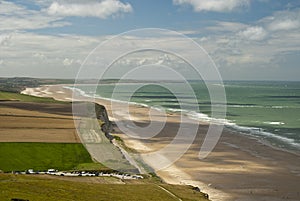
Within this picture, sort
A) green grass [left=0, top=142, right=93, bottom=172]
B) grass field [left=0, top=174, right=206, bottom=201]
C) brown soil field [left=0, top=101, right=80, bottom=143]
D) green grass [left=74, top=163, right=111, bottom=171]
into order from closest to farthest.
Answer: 1. grass field [left=0, top=174, right=206, bottom=201]
2. green grass [left=74, top=163, right=111, bottom=171]
3. green grass [left=0, top=142, right=93, bottom=172]
4. brown soil field [left=0, top=101, right=80, bottom=143]

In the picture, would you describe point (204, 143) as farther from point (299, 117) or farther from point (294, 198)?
point (299, 117)

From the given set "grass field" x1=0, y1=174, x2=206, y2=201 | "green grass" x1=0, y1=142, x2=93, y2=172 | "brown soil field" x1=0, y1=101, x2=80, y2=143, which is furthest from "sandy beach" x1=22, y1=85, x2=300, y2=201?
"brown soil field" x1=0, y1=101, x2=80, y2=143

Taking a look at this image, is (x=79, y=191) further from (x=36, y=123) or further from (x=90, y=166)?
(x=36, y=123)

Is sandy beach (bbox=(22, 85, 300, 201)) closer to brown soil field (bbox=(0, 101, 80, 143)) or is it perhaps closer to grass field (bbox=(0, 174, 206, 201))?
grass field (bbox=(0, 174, 206, 201))

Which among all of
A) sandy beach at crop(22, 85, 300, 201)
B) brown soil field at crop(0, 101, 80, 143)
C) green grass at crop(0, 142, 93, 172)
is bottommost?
sandy beach at crop(22, 85, 300, 201)

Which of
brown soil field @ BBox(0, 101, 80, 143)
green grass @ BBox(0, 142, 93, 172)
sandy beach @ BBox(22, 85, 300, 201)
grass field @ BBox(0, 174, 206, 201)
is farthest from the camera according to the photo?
brown soil field @ BBox(0, 101, 80, 143)

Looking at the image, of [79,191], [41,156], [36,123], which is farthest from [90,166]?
[36,123]

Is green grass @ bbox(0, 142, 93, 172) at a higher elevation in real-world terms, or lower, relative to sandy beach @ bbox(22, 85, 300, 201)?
higher
